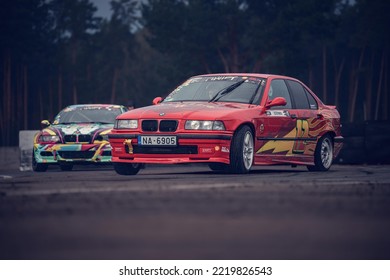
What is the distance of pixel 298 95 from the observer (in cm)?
1402

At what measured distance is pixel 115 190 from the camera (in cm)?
851

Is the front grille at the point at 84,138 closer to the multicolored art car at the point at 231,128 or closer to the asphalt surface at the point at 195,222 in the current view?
the multicolored art car at the point at 231,128

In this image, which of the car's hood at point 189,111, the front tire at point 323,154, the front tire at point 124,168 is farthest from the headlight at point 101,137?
the front tire at point 323,154

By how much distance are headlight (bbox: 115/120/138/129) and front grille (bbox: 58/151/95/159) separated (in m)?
3.19

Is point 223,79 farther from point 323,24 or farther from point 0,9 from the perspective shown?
point 0,9

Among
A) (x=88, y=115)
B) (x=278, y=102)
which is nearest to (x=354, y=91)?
(x=88, y=115)

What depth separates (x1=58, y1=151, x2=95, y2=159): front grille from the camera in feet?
51.3

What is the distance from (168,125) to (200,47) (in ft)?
152

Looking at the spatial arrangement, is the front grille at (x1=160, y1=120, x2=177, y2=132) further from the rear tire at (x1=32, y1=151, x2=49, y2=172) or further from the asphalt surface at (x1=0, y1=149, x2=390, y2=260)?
the rear tire at (x1=32, y1=151, x2=49, y2=172)

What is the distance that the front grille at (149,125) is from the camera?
12.0m

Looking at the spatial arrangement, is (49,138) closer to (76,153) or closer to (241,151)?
(76,153)

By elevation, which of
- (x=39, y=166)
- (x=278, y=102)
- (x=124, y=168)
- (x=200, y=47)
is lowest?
(x=39, y=166)

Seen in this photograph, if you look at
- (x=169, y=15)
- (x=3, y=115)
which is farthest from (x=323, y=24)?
(x=3, y=115)

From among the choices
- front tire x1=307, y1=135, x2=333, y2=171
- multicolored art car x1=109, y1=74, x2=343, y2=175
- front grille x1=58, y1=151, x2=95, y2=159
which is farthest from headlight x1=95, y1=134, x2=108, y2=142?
front tire x1=307, y1=135, x2=333, y2=171
